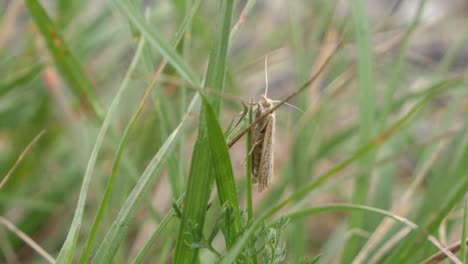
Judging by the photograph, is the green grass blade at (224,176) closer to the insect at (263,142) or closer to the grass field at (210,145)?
the grass field at (210,145)

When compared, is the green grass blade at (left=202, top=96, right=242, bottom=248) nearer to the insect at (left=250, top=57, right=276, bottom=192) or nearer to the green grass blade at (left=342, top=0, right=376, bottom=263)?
the insect at (left=250, top=57, right=276, bottom=192)

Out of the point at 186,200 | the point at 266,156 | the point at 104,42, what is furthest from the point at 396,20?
the point at 186,200

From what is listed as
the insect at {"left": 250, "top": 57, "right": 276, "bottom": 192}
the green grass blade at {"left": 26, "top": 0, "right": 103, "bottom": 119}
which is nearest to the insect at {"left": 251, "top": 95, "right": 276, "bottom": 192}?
the insect at {"left": 250, "top": 57, "right": 276, "bottom": 192}

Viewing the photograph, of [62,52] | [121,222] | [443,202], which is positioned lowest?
[121,222]

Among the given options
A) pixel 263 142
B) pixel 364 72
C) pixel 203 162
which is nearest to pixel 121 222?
pixel 203 162

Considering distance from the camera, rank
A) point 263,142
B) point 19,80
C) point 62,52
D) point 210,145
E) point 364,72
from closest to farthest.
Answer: point 210,145
point 263,142
point 62,52
point 364,72
point 19,80

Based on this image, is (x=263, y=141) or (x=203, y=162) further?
(x=263, y=141)

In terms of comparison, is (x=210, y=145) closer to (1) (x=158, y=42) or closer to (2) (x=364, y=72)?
(1) (x=158, y=42)
